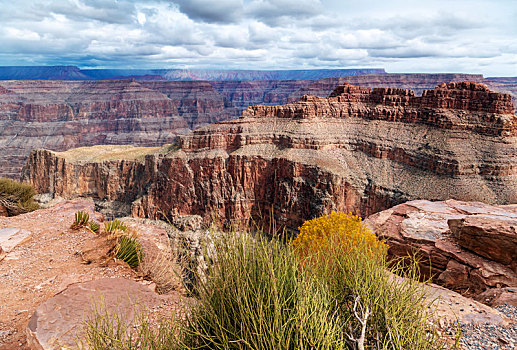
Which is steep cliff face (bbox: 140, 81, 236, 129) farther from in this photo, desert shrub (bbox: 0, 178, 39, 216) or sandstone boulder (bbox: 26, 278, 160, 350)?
sandstone boulder (bbox: 26, 278, 160, 350)

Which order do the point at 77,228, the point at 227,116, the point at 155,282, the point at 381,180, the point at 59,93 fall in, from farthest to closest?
1. the point at 227,116
2. the point at 59,93
3. the point at 381,180
4. the point at 77,228
5. the point at 155,282

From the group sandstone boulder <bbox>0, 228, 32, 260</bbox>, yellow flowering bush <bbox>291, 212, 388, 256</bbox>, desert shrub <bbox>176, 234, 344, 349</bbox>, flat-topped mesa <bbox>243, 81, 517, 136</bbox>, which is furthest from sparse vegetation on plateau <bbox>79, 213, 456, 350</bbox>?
flat-topped mesa <bbox>243, 81, 517, 136</bbox>

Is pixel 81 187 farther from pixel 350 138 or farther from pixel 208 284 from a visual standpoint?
pixel 208 284

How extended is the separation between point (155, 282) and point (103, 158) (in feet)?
197

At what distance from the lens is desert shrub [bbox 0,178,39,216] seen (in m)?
18.6

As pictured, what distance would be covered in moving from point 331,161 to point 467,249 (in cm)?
3568

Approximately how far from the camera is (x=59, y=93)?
6314 inches

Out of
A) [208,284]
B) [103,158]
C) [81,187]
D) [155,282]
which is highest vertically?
[208,284]

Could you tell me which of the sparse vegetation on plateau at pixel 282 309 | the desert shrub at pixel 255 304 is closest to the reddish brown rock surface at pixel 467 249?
the sparse vegetation on plateau at pixel 282 309

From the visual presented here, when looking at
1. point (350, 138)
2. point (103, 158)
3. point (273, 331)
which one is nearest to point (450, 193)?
point (350, 138)

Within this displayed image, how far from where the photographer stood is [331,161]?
157ft

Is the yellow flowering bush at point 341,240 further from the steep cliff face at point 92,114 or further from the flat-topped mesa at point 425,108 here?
the steep cliff face at point 92,114

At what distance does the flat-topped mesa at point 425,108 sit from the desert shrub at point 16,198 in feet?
130

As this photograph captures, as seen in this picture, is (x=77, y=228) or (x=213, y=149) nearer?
(x=77, y=228)
